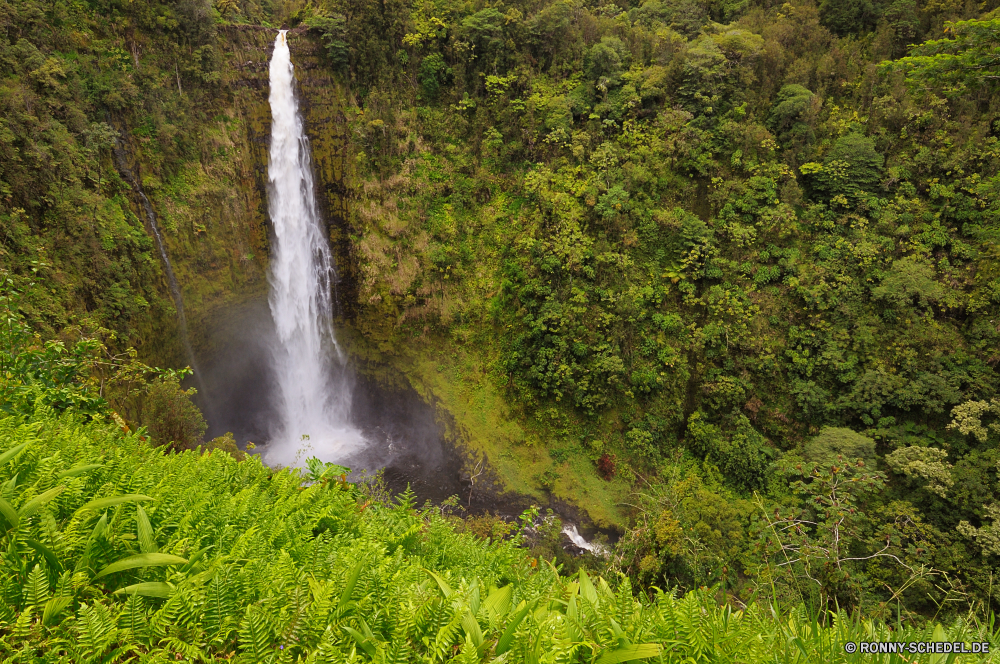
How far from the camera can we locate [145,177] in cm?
1263

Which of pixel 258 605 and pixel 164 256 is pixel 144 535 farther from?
pixel 164 256

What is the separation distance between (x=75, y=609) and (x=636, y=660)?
6.35 ft

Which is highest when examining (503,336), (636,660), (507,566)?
(636,660)

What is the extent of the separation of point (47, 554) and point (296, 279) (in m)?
15.2

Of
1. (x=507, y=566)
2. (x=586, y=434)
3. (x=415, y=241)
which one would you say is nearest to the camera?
(x=507, y=566)

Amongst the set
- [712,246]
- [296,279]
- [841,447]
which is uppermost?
[712,246]

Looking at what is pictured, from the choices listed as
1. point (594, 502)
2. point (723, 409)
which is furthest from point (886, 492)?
point (594, 502)

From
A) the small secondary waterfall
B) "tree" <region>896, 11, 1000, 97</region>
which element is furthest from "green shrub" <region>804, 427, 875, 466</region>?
the small secondary waterfall

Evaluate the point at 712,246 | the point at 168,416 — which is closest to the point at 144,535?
the point at 168,416

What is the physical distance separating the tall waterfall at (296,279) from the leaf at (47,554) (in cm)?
1400

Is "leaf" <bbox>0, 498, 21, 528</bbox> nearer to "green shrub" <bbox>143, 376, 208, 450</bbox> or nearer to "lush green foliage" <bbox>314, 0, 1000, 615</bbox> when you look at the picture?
"green shrub" <bbox>143, 376, 208, 450</bbox>

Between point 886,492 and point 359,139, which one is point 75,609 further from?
point 359,139

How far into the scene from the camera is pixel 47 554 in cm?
154

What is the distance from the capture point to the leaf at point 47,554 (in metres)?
1.53
